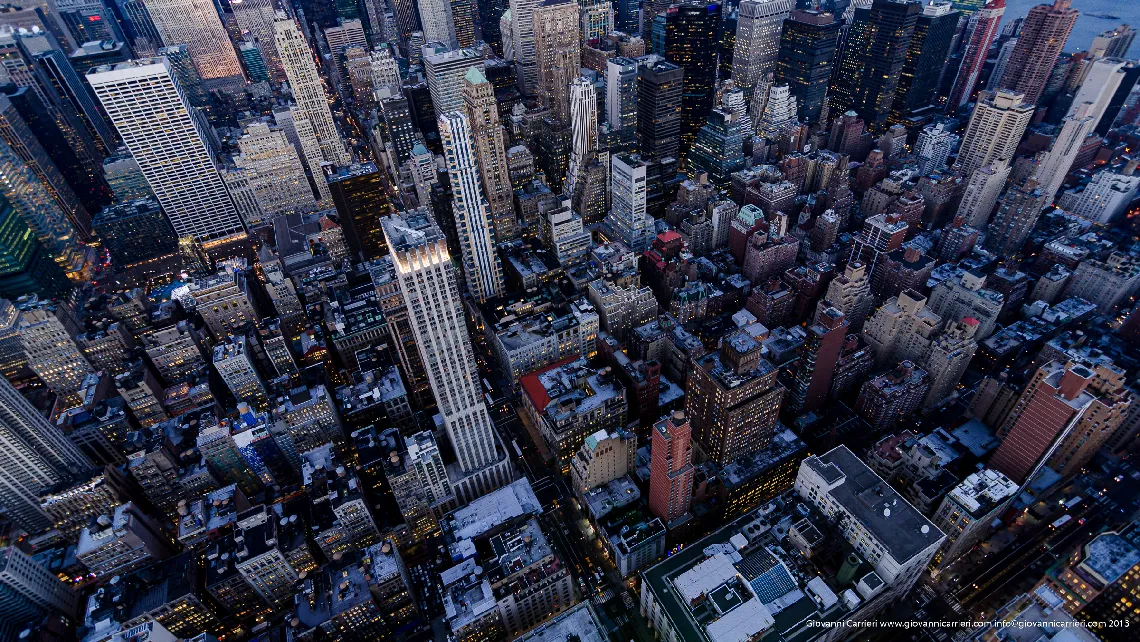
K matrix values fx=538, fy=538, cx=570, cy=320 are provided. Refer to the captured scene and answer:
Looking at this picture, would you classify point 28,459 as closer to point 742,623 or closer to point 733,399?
point 742,623

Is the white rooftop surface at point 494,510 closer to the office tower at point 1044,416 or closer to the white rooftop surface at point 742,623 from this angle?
the white rooftop surface at point 742,623

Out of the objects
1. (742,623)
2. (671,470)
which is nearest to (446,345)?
(671,470)

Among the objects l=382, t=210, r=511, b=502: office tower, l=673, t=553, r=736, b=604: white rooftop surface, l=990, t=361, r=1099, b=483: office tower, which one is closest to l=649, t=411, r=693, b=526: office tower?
l=673, t=553, r=736, b=604: white rooftop surface

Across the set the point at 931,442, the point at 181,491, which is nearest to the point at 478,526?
the point at 181,491

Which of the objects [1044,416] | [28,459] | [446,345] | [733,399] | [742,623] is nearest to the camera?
[742,623]

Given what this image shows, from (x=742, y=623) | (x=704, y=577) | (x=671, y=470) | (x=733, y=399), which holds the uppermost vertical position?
(x=733, y=399)

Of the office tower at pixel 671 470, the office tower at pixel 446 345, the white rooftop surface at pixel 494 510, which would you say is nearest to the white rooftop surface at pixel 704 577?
the office tower at pixel 671 470
